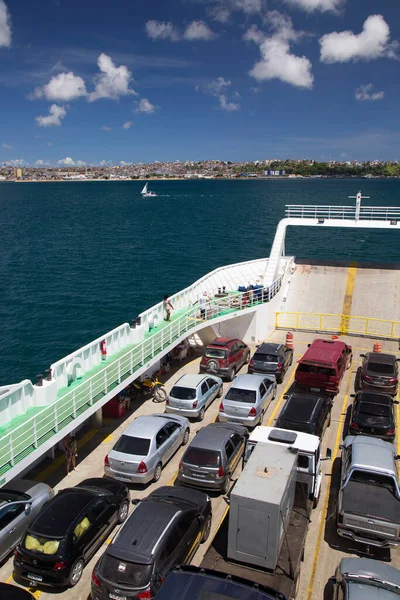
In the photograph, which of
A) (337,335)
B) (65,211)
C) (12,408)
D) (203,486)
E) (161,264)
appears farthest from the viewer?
(65,211)

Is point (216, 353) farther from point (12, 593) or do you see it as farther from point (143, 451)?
point (12, 593)

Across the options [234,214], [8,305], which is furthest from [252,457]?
[234,214]

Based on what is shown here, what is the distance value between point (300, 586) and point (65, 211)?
124 meters

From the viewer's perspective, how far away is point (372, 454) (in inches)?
440

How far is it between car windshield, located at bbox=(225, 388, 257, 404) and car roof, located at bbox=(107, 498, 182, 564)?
570cm

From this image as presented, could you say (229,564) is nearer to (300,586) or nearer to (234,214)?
(300,586)

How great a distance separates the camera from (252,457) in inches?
372

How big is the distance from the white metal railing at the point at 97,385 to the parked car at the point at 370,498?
6.89m

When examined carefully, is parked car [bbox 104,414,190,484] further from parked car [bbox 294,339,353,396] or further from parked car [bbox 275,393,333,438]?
parked car [bbox 294,339,353,396]

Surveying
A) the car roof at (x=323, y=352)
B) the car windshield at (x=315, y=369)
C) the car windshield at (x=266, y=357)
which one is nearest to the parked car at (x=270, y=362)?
the car windshield at (x=266, y=357)

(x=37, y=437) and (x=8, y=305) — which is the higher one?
(x=37, y=437)

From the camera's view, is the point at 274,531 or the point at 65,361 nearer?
the point at 274,531

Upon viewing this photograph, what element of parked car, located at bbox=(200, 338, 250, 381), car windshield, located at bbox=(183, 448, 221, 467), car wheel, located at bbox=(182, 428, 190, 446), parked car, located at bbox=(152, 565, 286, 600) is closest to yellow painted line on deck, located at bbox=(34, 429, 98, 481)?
car wheel, located at bbox=(182, 428, 190, 446)

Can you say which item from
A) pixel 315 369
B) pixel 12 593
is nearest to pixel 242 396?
pixel 315 369
